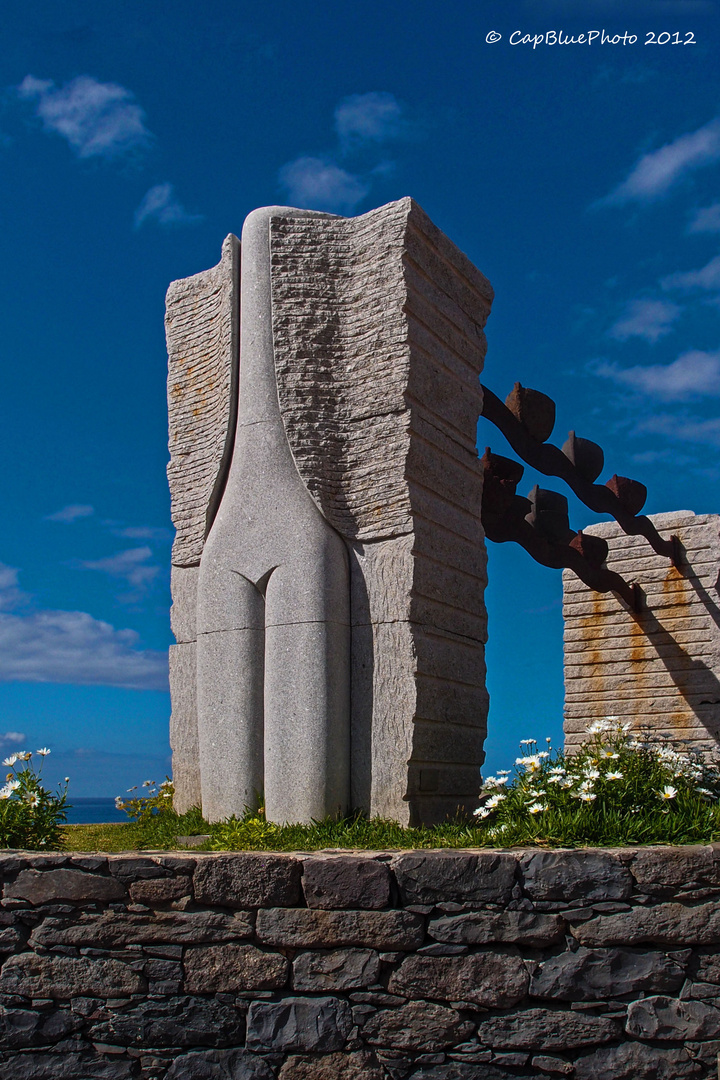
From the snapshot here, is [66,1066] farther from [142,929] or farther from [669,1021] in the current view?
[669,1021]

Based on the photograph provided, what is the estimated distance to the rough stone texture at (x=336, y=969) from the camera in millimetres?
4141

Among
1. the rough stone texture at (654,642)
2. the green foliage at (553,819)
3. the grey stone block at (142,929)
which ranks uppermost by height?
the rough stone texture at (654,642)

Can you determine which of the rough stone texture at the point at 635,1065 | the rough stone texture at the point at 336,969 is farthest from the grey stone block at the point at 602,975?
the rough stone texture at the point at 336,969

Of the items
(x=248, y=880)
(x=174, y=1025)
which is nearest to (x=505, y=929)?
(x=248, y=880)

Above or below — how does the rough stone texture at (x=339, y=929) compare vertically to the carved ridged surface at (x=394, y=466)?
below

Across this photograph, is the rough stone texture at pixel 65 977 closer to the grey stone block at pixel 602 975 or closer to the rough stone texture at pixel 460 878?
the rough stone texture at pixel 460 878

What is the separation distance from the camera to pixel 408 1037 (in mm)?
4098

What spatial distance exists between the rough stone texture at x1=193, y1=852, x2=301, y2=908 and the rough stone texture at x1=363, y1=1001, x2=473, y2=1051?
62cm

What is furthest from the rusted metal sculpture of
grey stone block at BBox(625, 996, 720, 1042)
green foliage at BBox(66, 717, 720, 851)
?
grey stone block at BBox(625, 996, 720, 1042)

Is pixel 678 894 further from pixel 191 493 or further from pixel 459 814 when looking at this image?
pixel 191 493

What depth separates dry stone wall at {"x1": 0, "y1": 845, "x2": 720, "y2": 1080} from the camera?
4062 millimetres

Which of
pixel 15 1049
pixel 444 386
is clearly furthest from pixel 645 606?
pixel 15 1049

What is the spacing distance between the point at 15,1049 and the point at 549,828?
103 inches

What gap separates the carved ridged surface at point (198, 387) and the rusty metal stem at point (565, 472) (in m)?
3.12
